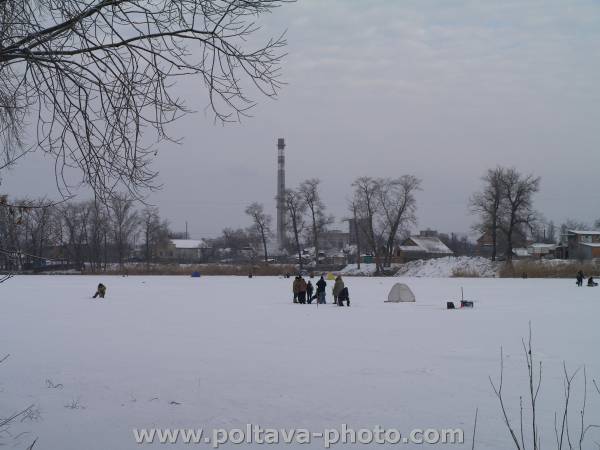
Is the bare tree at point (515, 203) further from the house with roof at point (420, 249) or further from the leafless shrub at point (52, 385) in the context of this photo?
the leafless shrub at point (52, 385)

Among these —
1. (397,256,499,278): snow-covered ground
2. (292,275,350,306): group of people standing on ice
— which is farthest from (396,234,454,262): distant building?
(292,275,350,306): group of people standing on ice

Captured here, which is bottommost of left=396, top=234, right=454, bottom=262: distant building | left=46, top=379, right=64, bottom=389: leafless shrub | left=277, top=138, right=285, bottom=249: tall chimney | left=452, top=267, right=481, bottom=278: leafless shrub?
left=452, top=267, right=481, bottom=278: leafless shrub

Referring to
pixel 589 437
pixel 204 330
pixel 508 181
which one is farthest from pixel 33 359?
pixel 508 181

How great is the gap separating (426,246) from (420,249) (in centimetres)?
247

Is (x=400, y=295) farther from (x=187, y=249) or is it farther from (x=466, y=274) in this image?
(x=187, y=249)

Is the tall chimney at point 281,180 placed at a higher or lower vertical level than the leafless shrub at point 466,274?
higher

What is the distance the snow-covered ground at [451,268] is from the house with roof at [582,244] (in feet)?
58.9

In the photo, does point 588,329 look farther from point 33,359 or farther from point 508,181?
point 508,181

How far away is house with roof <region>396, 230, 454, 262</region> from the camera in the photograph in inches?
3351

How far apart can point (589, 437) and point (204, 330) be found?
9.84 metres

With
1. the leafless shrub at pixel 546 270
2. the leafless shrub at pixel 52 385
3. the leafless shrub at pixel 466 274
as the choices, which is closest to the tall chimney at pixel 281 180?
the leafless shrub at pixel 466 274

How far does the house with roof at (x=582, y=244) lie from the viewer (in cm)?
7281

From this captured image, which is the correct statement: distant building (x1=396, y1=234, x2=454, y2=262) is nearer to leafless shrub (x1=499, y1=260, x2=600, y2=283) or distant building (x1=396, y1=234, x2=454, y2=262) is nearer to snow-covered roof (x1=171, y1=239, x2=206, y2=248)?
leafless shrub (x1=499, y1=260, x2=600, y2=283)

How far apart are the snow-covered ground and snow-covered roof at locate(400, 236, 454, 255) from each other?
68.9 feet
